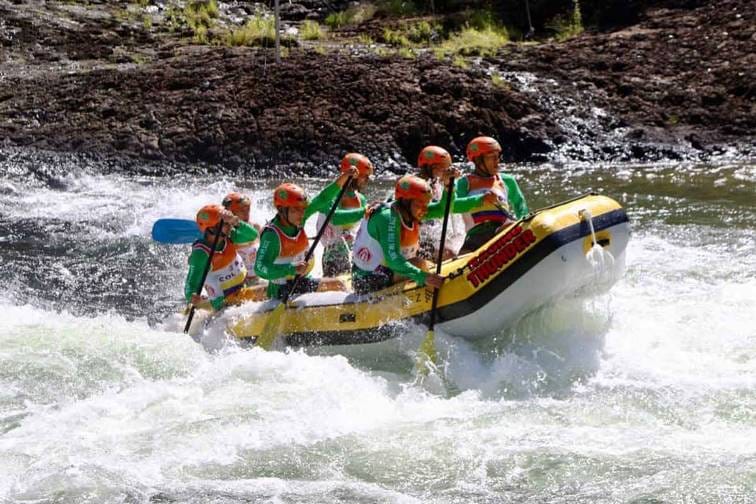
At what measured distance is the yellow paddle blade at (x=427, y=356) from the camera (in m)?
7.68

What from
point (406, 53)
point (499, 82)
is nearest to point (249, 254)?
point (499, 82)

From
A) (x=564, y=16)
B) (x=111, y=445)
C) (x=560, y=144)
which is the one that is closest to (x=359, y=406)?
(x=111, y=445)

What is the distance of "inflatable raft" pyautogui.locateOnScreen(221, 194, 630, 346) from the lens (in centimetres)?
741

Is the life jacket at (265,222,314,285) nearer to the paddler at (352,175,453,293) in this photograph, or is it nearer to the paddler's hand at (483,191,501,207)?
the paddler at (352,175,453,293)

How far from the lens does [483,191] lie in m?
8.55

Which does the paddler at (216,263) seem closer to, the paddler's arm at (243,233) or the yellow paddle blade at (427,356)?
the paddler's arm at (243,233)

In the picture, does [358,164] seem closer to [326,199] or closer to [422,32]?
[326,199]

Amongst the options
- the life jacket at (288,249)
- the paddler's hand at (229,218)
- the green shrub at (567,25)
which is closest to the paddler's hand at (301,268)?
the life jacket at (288,249)

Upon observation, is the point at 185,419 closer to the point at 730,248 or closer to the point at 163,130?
the point at 730,248

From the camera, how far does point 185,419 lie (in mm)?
7156

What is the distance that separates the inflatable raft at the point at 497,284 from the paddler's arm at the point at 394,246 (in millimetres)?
182

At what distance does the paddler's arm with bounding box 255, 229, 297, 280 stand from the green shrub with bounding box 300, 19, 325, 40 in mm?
12474

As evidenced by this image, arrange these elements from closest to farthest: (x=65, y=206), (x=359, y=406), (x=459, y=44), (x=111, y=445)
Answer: (x=111, y=445) < (x=359, y=406) < (x=65, y=206) < (x=459, y=44)

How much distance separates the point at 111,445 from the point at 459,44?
569 inches
